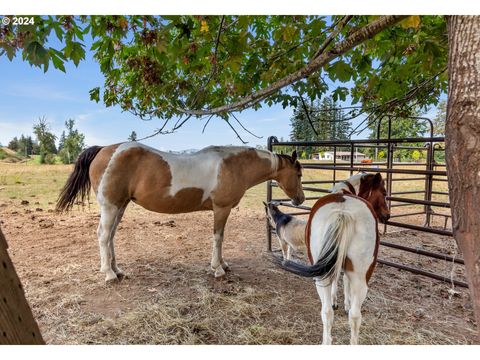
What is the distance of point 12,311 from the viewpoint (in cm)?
67

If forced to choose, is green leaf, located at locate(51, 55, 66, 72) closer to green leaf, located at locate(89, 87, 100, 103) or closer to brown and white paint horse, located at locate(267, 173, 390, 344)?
green leaf, located at locate(89, 87, 100, 103)

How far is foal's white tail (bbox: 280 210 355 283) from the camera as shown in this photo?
5.14ft

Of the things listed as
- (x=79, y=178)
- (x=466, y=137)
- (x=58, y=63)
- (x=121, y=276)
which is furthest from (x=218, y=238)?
(x=466, y=137)

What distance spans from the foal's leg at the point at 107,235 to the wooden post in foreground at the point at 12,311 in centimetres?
229

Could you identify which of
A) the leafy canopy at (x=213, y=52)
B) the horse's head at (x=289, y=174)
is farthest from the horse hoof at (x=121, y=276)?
the horse's head at (x=289, y=174)

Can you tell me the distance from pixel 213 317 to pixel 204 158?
1.57 metres

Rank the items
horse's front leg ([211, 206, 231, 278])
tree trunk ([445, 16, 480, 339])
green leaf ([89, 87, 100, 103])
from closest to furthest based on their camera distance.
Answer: tree trunk ([445, 16, 480, 339]) < green leaf ([89, 87, 100, 103]) < horse's front leg ([211, 206, 231, 278])

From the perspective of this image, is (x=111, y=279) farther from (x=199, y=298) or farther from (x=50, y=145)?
(x=50, y=145)

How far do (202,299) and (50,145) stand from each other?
24.2 feet

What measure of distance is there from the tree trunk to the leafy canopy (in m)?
0.26

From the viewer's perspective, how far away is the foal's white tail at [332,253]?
1.57 metres

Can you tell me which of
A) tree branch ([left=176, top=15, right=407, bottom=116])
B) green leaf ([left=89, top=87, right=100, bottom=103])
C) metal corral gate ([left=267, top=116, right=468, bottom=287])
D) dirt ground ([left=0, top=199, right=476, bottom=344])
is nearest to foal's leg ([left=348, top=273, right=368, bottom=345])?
dirt ground ([left=0, top=199, right=476, bottom=344])

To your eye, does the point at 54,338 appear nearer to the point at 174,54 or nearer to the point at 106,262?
the point at 106,262
